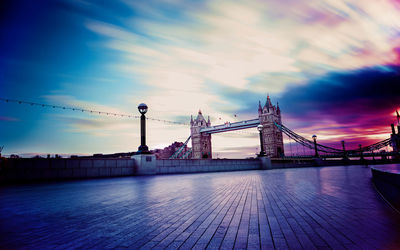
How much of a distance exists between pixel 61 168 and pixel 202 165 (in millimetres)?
10821

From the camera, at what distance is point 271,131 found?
254 feet

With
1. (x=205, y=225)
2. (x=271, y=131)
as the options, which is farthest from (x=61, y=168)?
(x=271, y=131)

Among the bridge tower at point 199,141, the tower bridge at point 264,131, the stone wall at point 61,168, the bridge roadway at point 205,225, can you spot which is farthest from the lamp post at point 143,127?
the bridge tower at point 199,141

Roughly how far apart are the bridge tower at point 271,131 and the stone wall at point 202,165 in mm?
54409

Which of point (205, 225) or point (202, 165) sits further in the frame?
point (202, 165)

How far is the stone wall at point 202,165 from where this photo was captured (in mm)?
15284

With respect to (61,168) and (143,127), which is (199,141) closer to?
(143,127)

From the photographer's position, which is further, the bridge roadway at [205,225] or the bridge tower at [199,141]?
the bridge tower at [199,141]

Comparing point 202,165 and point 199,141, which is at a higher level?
point 199,141

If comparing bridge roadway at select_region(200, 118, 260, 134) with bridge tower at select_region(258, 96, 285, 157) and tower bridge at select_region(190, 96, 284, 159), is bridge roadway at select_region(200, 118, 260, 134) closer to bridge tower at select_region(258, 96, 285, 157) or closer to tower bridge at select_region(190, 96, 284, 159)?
tower bridge at select_region(190, 96, 284, 159)

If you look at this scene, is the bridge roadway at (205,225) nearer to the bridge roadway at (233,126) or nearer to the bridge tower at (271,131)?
the bridge roadway at (233,126)

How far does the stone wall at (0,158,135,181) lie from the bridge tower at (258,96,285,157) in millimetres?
67779

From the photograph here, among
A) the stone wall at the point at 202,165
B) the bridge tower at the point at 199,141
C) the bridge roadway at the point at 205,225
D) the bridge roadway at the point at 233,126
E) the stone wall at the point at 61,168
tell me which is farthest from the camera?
the bridge tower at the point at 199,141

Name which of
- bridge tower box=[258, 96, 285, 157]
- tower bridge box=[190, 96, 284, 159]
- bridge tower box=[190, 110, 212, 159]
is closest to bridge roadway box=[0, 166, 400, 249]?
tower bridge box=[190, 96, 284, 159]
